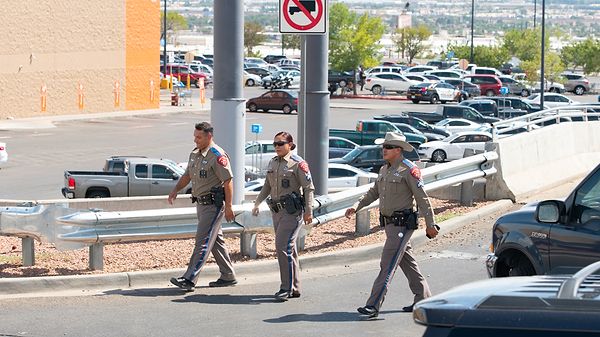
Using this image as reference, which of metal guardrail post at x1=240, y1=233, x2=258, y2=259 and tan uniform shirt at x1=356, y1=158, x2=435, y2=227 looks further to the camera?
metal guardrail post at x1=240, y1=233, x2=258, y2=259

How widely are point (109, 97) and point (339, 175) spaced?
2953cm

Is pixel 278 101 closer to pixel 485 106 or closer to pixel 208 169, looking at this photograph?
pixel 485 106

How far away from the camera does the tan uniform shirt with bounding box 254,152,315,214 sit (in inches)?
468

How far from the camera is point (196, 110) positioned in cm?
5903

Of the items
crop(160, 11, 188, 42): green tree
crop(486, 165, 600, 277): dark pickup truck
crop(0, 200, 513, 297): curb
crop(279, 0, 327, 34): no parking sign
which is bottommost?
crop(0, 200, 513, 297): curb

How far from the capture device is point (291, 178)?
39.1ft

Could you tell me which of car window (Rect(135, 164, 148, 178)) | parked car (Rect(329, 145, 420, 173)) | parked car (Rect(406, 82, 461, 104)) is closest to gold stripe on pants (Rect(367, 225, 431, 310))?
car window (Rect(135, 164, 148, 178))

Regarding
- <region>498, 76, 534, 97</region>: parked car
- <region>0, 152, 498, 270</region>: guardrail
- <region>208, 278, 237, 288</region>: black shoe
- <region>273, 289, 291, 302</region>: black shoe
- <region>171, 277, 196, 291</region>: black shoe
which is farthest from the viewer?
<region>498, 76, 534, 97</region>: parked car

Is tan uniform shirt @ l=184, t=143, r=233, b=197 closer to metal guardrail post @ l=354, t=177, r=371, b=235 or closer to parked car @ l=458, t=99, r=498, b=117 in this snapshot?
metal guardrail post @ l=354, t=177, r=371, b=235

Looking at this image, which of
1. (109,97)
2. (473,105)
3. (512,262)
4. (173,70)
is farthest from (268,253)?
(173,70)

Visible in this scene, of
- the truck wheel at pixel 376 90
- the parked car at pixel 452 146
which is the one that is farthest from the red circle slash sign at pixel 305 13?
the truck wheel at pixel 376 90

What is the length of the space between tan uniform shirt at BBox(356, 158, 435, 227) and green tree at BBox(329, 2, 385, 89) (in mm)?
62466

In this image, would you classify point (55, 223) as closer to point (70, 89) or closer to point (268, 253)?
point (268, 253)

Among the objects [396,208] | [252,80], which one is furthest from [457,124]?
[252,80]
